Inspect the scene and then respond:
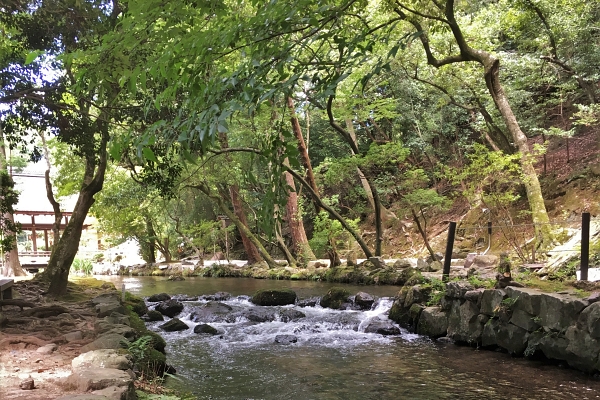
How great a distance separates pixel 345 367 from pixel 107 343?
3301 millimetres

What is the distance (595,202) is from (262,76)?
577 inches

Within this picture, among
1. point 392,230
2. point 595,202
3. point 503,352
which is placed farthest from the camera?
point 392,230

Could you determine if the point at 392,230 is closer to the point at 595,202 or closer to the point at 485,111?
the point at 485,111

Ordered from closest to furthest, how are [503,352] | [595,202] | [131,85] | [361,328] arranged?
1. [131,85]
2. [503,352]
3. [361,328]
4. [595,202]

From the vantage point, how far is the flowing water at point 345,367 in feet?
18.1

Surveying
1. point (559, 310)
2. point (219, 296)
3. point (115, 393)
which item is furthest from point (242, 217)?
point (115, 393)

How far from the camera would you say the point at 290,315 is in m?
10.2

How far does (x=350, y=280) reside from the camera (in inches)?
598

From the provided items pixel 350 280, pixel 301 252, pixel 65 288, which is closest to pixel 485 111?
pixel 350 280

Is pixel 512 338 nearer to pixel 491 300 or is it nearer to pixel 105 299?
pixel 491 300

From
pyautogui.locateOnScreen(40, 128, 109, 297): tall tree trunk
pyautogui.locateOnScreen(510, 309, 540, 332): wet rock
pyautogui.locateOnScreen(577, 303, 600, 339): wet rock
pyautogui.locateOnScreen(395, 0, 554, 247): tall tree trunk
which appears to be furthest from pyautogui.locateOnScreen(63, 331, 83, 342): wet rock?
pyautogui.locateOnScreen(395, 0, 554, 247): tall tree trunk

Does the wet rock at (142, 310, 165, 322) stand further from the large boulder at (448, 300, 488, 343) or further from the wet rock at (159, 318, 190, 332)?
the large boulder at (448, 300, 488, 343)

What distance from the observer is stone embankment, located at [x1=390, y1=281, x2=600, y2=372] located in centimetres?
585

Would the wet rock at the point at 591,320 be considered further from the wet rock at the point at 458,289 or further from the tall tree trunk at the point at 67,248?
the tall tree trunk at the point at 67,248
